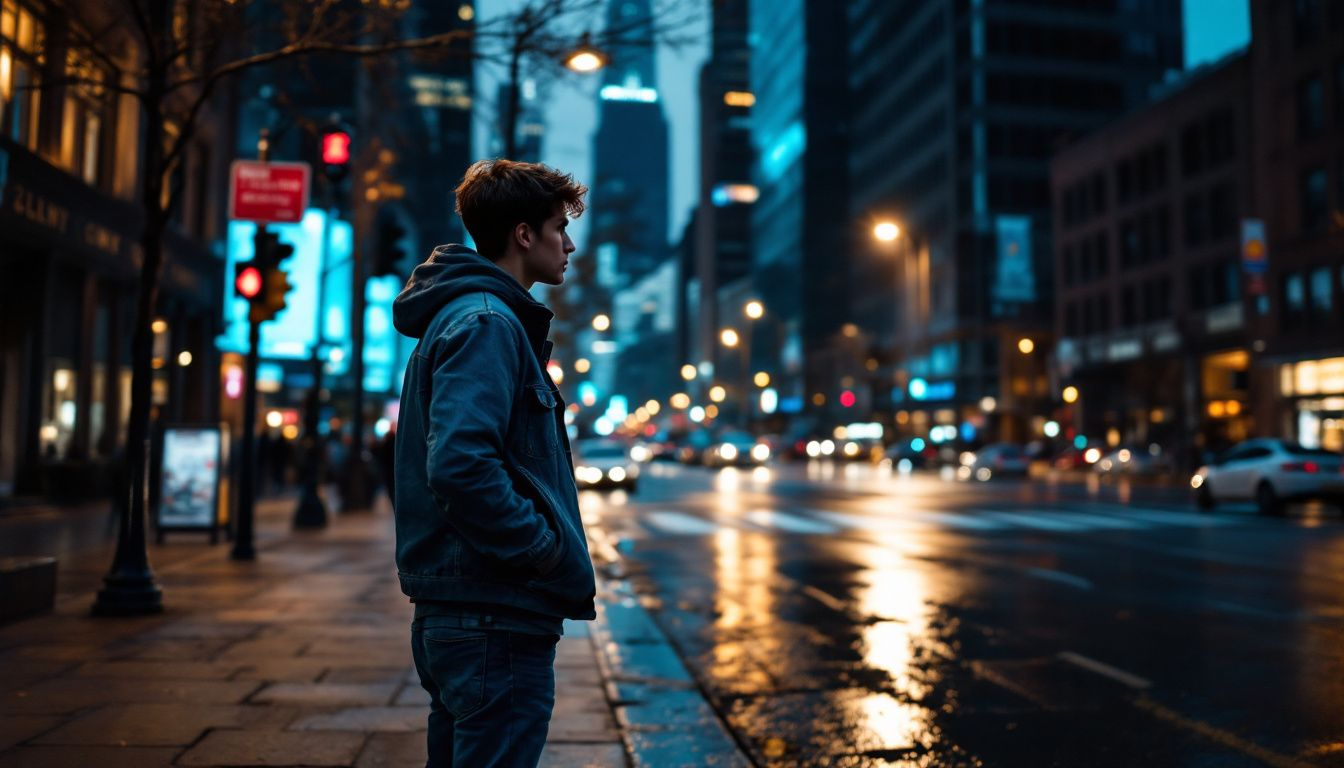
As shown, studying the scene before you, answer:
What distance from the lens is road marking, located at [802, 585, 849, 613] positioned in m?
10.9

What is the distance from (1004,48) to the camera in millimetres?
80500

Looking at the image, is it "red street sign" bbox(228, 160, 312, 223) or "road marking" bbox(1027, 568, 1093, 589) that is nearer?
"road marking" bbox(1027, 568, 1093, 589)

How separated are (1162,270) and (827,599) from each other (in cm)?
5217

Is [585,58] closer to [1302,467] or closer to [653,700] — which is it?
[653,700]

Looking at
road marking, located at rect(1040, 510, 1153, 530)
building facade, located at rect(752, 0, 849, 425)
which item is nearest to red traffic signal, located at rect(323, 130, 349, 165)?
road marking, located at rect(1040, 510, 1153, 530)

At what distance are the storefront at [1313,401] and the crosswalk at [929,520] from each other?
23.0 meters

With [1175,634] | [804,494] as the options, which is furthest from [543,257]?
[804,494]

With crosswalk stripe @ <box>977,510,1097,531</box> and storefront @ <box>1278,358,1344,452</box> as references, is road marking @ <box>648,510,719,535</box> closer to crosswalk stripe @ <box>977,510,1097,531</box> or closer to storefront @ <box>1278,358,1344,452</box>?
crosswalk stripe @ <box>977,510,1097,531</box>

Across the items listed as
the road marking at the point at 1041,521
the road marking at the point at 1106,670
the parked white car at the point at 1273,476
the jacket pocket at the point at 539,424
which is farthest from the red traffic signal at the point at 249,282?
the parked white car at the point at 1273,476

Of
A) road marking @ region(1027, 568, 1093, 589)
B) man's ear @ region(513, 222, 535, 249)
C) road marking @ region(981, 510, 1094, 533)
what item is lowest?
road marking @ region(1027, 568, 1093, 589)

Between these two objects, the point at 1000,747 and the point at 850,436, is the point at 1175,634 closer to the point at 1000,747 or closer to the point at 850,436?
the point at 1000,747

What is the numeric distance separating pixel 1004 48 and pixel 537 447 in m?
83.8

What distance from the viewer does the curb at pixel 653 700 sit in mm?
5703

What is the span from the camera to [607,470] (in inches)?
1387
